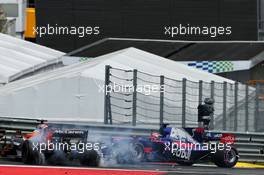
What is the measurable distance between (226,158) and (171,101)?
179 cm

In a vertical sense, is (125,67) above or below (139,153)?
above

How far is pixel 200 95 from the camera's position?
17578 mm

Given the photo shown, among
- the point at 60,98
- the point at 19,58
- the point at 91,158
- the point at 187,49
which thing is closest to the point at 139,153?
the point at 91,158

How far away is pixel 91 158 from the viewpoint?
1486cm

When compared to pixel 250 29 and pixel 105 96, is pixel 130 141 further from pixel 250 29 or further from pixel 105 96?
pixel 250 29

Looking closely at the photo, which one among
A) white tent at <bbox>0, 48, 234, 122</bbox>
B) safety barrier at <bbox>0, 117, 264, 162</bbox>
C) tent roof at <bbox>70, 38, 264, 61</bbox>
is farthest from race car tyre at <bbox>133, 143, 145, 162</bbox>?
tent roof at <bbox>70, 38, 264, 61</bbox>

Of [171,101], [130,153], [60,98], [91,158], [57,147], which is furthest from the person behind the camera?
[60,98]

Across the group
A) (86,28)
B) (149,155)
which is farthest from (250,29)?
(149,155)

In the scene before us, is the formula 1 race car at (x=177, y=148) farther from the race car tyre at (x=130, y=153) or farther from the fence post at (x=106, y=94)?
the fence post at (x=106, y=94)

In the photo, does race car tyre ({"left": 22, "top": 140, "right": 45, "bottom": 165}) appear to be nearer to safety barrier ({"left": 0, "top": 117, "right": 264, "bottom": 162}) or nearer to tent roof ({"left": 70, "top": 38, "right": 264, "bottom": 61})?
safety barrier ({"left": 0, "top": 117, "right": 264, "bottom": 162})

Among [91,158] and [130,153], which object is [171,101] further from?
[91,158]

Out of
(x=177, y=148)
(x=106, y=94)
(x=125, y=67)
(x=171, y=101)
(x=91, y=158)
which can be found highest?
(x=125, y=67)

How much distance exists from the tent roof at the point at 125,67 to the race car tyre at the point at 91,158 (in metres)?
3.79

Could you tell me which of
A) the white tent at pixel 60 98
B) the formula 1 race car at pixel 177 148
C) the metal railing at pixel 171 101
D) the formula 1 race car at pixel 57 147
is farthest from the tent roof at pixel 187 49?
the formula 1 race car at pixel 57 147
